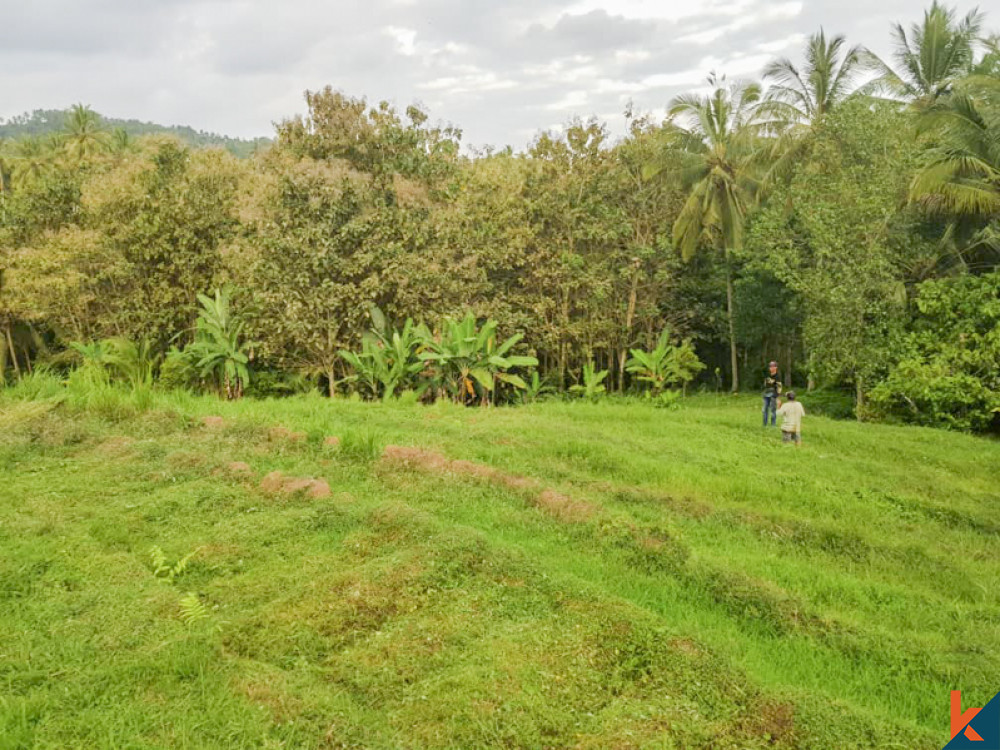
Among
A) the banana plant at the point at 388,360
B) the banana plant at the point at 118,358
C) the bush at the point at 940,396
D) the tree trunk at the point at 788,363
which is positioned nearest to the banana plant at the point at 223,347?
the banana plant at the point at 118,358

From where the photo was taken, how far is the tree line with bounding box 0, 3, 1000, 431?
1308 centimetres

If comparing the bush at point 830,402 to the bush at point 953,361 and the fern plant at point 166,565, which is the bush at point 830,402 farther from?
the fern plant at point 166,565

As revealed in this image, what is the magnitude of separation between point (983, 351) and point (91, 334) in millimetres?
19370

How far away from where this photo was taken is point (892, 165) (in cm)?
1320

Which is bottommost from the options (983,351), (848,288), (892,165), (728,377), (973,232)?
(728,377)

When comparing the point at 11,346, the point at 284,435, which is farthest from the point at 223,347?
the point at 11,346

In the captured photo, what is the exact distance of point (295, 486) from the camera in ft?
21.1

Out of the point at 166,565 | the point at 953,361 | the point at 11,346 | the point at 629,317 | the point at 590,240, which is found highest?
the point at 590,240

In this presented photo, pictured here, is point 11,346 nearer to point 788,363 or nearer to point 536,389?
point 536,389

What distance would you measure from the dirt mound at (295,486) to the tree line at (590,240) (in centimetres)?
654

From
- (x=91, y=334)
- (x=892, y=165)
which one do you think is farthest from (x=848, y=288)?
(x=91, y=334)

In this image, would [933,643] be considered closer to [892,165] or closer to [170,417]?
[170,417]

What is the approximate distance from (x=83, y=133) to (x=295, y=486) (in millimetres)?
36078

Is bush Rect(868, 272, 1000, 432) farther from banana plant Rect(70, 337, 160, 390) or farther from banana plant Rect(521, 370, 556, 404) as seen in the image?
banana plant Rect(70, 337, 160, 390)
